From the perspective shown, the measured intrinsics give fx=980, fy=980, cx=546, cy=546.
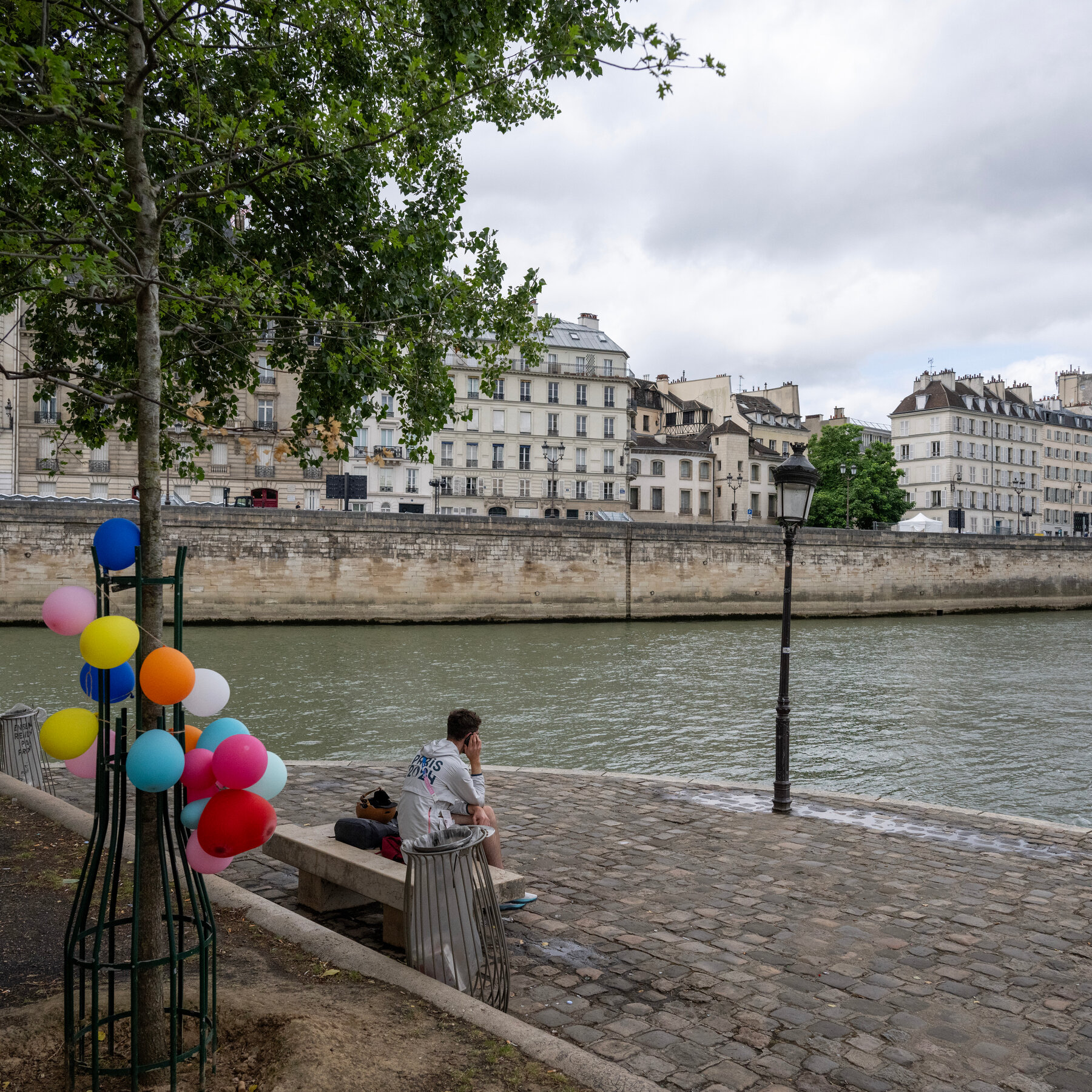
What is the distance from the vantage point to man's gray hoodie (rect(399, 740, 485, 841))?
15.8ft

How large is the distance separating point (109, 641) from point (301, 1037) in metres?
1.48

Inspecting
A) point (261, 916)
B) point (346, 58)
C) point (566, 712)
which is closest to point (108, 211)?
point (346, 58)

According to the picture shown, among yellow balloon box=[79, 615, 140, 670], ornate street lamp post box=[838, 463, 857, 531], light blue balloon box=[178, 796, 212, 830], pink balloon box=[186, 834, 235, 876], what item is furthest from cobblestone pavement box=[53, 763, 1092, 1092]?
ornate street lamp post box=[838, 463, 857, 531]

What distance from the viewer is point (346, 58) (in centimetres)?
754

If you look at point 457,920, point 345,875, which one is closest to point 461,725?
point 345,875

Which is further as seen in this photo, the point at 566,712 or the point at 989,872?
the point at 566,712

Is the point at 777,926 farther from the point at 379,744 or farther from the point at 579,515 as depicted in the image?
the point at 579,515

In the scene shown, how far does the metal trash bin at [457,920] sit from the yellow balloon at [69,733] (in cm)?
130

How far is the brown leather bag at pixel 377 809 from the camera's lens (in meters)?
5.32

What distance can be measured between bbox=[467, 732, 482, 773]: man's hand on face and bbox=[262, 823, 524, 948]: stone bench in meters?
0.71

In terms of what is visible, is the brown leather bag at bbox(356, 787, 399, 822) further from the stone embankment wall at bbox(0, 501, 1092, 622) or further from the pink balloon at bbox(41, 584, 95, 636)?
the stone embankment wall at bbox(0, 501, 1092, 622)

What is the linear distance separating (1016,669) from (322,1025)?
23.3 meters

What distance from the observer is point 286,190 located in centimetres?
755

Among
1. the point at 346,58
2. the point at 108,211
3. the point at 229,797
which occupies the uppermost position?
the point at 346,58
